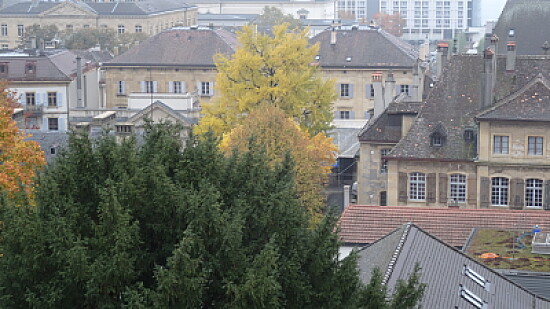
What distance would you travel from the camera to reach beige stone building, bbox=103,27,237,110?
4183 inches

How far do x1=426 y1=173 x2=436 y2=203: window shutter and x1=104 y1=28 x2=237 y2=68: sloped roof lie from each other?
49290 mm

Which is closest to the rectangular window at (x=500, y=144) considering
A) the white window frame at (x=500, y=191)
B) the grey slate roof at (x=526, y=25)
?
the white window frame at (x=500, y=191)

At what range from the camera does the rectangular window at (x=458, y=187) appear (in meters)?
60.5

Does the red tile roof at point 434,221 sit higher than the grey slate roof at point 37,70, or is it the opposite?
the grey slate roof at point 37,70

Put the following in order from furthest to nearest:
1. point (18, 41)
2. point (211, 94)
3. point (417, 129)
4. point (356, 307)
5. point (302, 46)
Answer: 1. point (18, 41)
2. point (211, 94)
3. point (302, 46)
4. point (417, 129)
5. point (356, 307)

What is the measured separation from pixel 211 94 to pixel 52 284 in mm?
85252

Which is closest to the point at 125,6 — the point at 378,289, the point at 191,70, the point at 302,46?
the point at 191,70

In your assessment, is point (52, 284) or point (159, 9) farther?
point (159, 9)

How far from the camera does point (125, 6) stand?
183 meters

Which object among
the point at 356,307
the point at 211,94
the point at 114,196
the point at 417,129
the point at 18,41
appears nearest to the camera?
the point at 114,196

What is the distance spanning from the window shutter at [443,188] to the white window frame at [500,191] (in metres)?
2.15

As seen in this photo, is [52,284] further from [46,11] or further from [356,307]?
[46,11]

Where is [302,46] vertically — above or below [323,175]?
above

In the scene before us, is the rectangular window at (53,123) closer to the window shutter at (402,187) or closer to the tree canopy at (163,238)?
the window shutter at (402,187)
